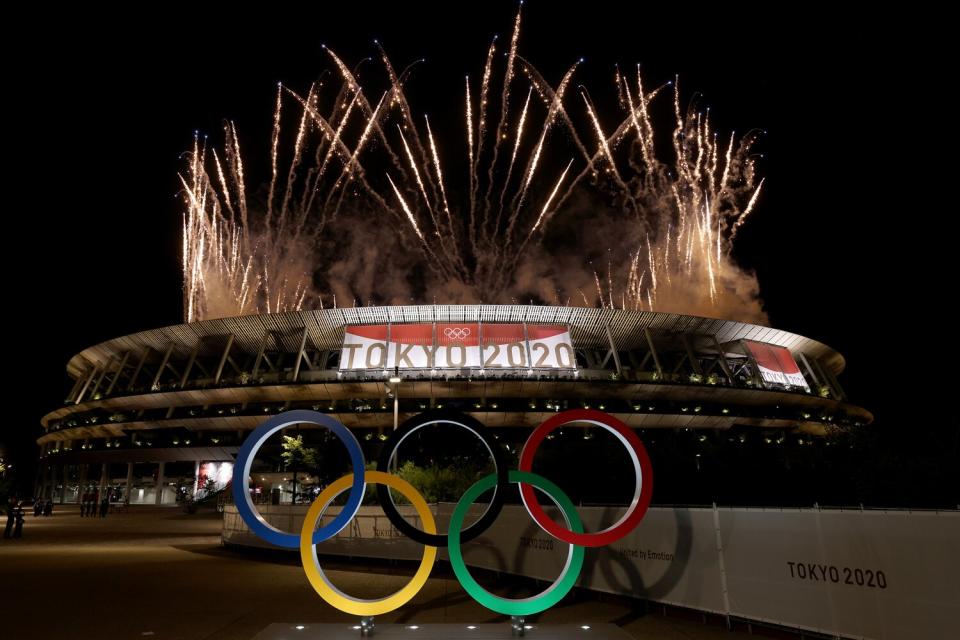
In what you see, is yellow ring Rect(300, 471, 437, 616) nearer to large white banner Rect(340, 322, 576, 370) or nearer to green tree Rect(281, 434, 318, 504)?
green tree Rect(281, 434, 318, 504)

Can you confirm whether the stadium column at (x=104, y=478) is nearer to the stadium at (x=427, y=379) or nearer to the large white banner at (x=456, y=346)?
the stadium at (x=427, y=379)

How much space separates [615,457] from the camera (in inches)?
1105

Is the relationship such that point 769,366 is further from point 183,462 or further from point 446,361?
point 183,462

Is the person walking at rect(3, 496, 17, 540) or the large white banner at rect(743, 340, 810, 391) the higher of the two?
the large white banner at rect(743, 340, 810, 391)

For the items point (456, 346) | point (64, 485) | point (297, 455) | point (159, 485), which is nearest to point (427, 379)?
point (456, 346)

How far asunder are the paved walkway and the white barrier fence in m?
0.64

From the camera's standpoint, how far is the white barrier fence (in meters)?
7.46

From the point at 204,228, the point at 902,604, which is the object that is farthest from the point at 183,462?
the point at 902,604

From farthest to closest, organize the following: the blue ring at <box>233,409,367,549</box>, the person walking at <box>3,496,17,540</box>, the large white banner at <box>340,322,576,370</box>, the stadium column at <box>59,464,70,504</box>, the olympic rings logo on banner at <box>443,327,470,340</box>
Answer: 1. the stadium column at <box>59,464,70,504</box>
2. the olympic rings logo on banner at <box>443,327,470,340</box>
3. the large white banner at <box>340,322,576,370</box>
4. the person walking at <box>3,496,17,540</box>
5. the blue ring at <box>233,409,367,549</box>

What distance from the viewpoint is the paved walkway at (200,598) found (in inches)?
408

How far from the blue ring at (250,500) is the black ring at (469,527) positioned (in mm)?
424

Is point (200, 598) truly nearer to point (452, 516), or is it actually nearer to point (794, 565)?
point (452, 516)

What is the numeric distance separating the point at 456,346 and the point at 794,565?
42.1 m

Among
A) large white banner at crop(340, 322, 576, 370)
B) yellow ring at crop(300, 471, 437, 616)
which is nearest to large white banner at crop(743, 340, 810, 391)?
large white banner at crop(340, 322, 576, 370)
